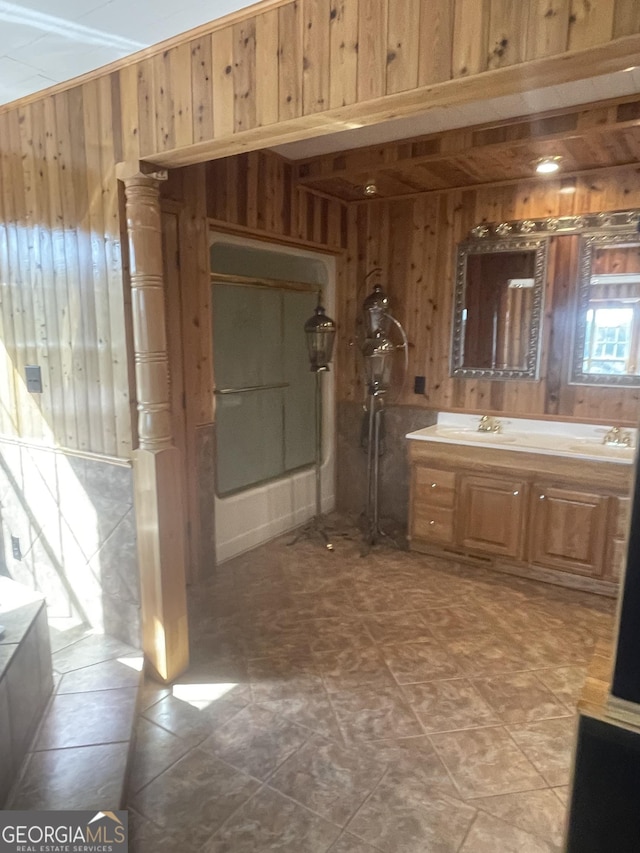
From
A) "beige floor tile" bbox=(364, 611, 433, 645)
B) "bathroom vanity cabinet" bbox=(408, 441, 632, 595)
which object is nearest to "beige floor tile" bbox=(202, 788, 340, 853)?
"beige floor tile" bbox=(364, 611, 433, 645)

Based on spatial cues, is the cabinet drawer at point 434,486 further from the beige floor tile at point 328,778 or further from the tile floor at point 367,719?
the beige floor tile at point 328,778

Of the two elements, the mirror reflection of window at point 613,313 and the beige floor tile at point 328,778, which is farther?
the mirror reflection of window at point 613,313

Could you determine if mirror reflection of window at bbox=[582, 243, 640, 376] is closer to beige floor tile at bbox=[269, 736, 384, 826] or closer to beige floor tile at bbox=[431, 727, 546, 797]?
beige floor tile at bbox=[431, 727, 546, 797]

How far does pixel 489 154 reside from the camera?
3.10 meters

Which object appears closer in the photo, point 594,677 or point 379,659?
point 594,677

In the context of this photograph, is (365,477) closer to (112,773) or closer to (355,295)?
(355,295)

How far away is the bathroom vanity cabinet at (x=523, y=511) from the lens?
3152 millimetres

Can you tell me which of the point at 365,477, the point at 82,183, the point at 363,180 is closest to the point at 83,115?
the point at 82,183

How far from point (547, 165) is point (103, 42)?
7.95 ft

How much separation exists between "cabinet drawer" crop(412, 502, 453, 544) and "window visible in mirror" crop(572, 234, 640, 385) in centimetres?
124

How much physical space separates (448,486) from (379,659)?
137 cm

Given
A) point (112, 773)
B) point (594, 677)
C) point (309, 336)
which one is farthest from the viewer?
point (309, 336)

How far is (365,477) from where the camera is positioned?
4.59 metres

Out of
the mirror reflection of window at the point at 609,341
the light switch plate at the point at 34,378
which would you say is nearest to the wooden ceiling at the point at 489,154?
the mirror reflection of window at the point at 609,341
